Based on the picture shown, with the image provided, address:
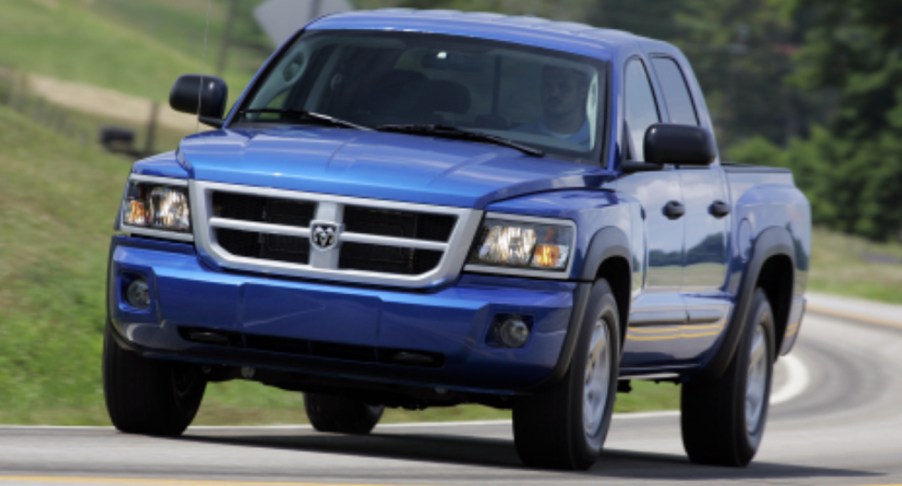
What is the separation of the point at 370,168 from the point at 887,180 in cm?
7123

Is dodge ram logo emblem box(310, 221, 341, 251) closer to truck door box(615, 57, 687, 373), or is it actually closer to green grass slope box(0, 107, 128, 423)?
truck door box(615, 57, 687, 373)

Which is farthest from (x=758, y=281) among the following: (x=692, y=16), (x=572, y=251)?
(x=692, y=16)

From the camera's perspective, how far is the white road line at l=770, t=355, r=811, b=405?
1999cm

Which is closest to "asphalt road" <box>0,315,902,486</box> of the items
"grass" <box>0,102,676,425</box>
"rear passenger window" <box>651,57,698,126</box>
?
"grass" <box>0,102,676,425</box>

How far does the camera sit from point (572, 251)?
816 cm

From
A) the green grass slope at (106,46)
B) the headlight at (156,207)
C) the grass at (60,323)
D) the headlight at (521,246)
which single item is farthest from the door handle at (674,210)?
the green grass slope at (106,46)

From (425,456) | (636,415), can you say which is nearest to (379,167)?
(425,456)

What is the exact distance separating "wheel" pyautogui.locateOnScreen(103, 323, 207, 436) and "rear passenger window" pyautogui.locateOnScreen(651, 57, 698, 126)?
2861mm

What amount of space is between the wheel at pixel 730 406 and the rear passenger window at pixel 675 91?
1050mm

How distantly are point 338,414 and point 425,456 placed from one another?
2.02 metres

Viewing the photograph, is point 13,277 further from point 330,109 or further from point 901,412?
point 901,412

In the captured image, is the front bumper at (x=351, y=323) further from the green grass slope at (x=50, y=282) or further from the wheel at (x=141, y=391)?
the green grass slope at (x=50, y=282)

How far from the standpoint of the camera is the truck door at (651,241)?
368 inches

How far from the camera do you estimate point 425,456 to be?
9.71 metres
